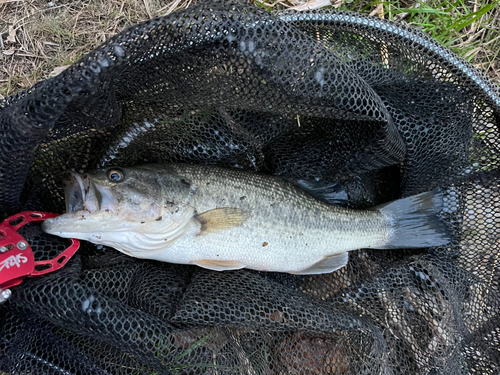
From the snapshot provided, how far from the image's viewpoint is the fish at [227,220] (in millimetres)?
2027

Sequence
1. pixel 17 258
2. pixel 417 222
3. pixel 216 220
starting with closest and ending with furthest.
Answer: pixel 17 258 → pixel 216 220 → pixel 417 222

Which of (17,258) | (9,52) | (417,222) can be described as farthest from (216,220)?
(9,52)

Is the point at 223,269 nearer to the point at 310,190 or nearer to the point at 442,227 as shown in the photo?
the point at 310,190

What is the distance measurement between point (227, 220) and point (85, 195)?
0.82 m

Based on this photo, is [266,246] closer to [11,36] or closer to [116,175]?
[116,175]

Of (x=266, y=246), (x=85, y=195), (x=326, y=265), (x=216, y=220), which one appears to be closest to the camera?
(x=85, y=195)

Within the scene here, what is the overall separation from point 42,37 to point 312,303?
9.49 ft

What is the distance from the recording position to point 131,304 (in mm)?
2143

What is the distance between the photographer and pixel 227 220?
221 centimetres

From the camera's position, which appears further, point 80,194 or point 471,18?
point 471,18

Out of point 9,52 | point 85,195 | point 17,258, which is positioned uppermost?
point 9,52

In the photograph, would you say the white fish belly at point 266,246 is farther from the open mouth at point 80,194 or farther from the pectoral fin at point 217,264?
the open mouth at point 80,194

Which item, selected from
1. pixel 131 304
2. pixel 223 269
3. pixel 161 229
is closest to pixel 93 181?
pixel 161 229

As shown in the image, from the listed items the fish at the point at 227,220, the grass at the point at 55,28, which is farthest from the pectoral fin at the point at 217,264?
the grass at the point at 55,28
